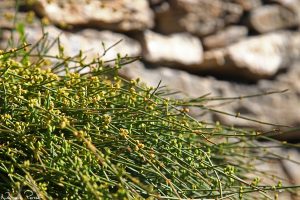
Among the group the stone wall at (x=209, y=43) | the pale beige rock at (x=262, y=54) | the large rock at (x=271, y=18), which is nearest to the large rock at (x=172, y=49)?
the stone wall at (x=209, y=43)

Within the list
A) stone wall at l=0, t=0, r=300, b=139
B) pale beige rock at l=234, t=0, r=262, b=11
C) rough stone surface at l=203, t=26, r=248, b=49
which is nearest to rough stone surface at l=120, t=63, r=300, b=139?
stone wall at l=0, t=0, r=300, b=139

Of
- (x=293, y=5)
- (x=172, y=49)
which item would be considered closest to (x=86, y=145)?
(x=172, y=49)

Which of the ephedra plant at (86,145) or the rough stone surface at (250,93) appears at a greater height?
the ephedra plant at (86,145)

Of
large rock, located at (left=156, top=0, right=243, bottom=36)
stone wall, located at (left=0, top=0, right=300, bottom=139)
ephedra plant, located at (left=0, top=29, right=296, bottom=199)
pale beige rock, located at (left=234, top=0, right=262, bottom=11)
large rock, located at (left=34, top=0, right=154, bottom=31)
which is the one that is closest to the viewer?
ephedra plant, located at (left=0, top=29, right=296, bottom=199)

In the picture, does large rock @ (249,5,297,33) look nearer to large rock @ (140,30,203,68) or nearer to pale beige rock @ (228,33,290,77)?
pale beige rock @ (228,33,290,77)

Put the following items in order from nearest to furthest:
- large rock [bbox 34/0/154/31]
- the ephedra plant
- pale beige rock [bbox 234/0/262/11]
Answer: the ephedra plant < large rock [bbox 34/0/154/31] < pale beige rock [bbox 234/0/262/11]

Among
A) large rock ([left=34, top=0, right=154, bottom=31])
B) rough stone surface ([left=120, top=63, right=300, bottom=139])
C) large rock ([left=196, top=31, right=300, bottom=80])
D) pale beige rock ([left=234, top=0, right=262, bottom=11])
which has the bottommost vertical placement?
rough stone surface ([left=120, top=63, right=300, bottom=139])

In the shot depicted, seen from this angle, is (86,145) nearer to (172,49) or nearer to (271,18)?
(172,49)

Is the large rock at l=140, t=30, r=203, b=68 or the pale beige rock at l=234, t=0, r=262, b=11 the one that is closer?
the large rock at l=140, t=30, r=203, b=68

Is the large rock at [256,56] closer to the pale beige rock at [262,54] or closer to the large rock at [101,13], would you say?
the pale beige rock at [262,54]
